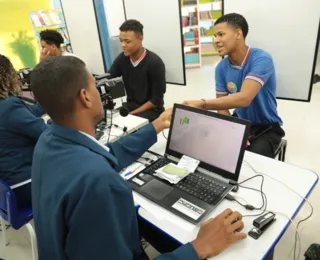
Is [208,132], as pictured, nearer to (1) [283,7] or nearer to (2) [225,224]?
(2) [225,224]

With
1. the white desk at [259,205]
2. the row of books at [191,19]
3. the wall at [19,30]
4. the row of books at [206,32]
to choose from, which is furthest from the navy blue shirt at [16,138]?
the row of books at [206,32]

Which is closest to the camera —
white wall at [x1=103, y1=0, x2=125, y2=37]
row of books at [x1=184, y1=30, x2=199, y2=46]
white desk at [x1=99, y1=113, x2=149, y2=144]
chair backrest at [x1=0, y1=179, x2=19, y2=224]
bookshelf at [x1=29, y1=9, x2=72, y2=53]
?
chair backrest at [x1=0, y1=179, x2=19, y2=224]

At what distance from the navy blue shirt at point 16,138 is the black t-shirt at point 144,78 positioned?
4.13 ft

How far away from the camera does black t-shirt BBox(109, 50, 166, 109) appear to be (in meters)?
2.62

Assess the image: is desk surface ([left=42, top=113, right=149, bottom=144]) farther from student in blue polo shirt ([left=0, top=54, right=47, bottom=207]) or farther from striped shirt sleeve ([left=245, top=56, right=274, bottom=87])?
striped shirt sleeve ([left=245, top=56, right=274, bottom=87])

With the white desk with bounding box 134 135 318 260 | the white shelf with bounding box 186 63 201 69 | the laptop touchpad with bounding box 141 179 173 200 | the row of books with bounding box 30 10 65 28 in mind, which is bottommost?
the white shelf with bounding box 186 63 201 69

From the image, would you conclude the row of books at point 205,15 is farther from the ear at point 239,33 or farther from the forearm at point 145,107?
the ear at point 239,33

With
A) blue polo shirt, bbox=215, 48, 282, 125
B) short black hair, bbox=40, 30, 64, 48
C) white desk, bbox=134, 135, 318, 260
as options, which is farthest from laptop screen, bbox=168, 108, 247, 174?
short black hair, bbox=40, 30, 64, 48

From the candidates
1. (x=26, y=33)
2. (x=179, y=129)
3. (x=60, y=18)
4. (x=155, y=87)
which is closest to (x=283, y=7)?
(x=155, y=87)

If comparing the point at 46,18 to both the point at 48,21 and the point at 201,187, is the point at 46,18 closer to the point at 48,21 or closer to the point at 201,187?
the point at 48,21

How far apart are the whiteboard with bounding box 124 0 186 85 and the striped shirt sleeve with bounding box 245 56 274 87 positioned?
126cm

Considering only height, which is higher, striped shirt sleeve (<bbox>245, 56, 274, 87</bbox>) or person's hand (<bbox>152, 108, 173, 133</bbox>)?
striped shirt sleeve (<bbox>245, 56, 274, 87</bbox>)

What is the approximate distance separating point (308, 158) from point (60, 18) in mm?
4355

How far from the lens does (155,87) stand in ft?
8.71
